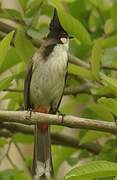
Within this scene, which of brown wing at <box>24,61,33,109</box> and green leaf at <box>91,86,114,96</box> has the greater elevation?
→ green leaf at <box>91,86,114,96</box>

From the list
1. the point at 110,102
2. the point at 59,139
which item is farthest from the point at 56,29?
the point at 110,102

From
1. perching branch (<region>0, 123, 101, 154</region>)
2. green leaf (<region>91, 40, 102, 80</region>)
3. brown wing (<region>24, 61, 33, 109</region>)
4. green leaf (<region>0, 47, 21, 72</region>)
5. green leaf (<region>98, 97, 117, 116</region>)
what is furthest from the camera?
perching branch (<region>0, 123, 101, 154</region>)

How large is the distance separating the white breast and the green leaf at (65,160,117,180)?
0.88 metres

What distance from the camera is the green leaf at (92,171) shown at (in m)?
1.64

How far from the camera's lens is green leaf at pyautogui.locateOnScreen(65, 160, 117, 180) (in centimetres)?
164

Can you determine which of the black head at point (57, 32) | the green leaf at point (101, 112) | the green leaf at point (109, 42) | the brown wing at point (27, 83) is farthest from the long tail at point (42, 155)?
the green leaf at point (109, 42)

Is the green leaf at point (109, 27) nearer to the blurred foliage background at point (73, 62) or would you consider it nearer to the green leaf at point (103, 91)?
the blurred foliage background at point (73, 62)

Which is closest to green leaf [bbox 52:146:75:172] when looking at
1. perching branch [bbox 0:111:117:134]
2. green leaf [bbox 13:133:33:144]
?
green leaf [bbox 13:133:33:144]

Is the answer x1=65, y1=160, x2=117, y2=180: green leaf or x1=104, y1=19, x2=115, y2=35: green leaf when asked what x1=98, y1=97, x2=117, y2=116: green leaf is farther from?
x1=104, y1=19, x2=115, y2=35: green leaf

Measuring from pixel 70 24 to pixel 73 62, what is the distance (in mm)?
357

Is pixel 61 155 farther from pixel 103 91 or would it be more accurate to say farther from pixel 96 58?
pixel 96 58

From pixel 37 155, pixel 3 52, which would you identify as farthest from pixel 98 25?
pixel 3 52

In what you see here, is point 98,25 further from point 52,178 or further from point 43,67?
point 52,178

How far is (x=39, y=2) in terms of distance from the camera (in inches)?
90.7
